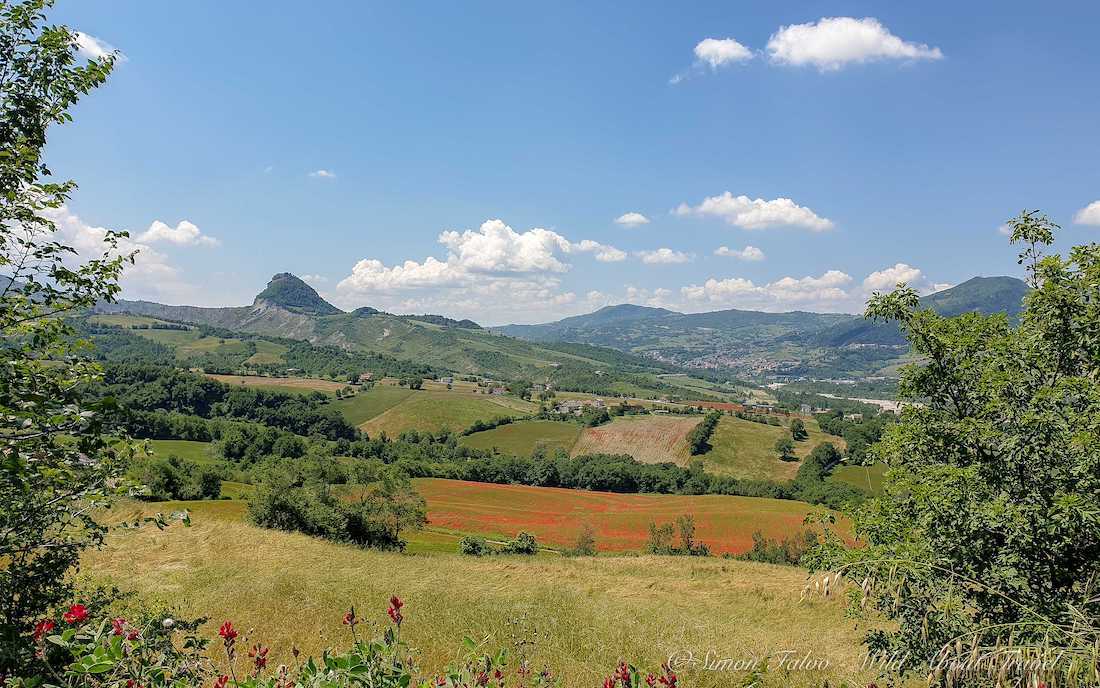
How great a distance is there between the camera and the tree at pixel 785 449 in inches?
6549

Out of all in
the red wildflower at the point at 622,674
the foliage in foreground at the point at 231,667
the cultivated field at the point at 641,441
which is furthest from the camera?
the cultivated field at the point at 641,441

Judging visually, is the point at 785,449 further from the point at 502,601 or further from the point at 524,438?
the point at 502,601

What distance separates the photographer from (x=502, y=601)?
2261 cm

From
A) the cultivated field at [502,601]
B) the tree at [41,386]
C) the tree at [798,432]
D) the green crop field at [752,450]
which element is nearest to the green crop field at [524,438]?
the green crop field at [752,450]

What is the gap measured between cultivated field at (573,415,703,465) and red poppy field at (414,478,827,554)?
4504 cm

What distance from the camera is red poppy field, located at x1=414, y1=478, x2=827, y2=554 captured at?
3420 inches

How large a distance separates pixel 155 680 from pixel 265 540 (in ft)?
115

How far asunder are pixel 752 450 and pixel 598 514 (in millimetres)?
88345

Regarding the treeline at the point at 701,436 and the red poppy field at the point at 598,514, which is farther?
the treeline at the point at 701,436

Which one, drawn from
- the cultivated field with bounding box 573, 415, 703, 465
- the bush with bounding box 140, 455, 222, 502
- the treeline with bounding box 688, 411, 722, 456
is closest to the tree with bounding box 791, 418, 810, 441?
the treeline with bounding box 688, 411, 722, 456

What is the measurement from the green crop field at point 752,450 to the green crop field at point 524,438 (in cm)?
4646

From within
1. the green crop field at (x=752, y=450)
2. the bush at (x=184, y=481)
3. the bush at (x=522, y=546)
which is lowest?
the green crop field at (x=752, y=450)

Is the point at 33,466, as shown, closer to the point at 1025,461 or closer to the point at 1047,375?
the point at 1025,461

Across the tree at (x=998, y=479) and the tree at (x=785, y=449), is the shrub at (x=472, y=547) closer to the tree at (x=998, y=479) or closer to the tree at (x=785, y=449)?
A: the tree at (x=998, y=479)
